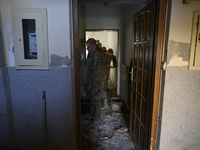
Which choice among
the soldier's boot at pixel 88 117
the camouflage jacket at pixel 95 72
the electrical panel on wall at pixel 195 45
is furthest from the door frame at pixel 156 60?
the soldier's boot at pixel 88 117

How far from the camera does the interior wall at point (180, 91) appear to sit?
1.40 metres

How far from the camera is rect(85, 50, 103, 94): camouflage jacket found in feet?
8.61

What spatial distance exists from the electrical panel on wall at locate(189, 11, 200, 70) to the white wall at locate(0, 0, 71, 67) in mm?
1253

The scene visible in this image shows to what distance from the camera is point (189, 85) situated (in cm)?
152

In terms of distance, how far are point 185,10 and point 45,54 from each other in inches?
56.9

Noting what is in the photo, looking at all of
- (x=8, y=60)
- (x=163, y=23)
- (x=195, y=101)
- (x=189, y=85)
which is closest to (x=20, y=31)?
(x=8, y=60)

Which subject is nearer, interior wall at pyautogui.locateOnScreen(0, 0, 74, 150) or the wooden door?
interior wall at pyautogui.locateOnScreen(0, 0, 74, 150)

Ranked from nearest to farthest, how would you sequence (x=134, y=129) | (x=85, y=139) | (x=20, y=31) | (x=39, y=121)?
1. (x=20, y=31)
2. (x=39, y=121)
3. (x=134, y=129)
4. (x=85, y=139)

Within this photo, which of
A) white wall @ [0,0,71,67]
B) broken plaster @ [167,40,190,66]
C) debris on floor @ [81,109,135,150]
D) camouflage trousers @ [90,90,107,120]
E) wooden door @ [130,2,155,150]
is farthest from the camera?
camouflage trousers @ [90,90,107,120]

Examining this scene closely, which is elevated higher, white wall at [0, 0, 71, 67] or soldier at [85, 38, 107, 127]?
white wall at [0, 0, 71, 67]

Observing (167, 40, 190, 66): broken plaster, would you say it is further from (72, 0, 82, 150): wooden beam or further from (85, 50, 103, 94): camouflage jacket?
(85, 50, 103, 94): camouflage jacket

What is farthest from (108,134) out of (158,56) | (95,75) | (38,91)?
(158,56)

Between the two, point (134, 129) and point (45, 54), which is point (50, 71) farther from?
point (134, 129)

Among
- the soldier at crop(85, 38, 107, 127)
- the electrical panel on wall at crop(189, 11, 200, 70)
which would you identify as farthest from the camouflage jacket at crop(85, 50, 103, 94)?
the electrical panel on wall at crop(189, 11, 200, 70)
